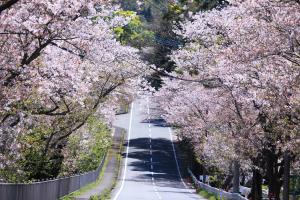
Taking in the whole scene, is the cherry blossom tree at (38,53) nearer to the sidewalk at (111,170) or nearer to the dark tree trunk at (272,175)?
the dark tree trunk at (272,175)

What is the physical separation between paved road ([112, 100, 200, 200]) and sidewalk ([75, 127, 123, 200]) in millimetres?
926

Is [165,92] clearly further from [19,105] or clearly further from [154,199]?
[19,105]

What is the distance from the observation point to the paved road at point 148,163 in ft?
147

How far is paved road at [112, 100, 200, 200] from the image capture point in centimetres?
4484

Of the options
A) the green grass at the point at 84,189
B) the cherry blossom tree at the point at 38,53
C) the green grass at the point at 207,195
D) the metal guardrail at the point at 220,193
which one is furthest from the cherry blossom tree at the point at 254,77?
the green grass at the point at 84,189

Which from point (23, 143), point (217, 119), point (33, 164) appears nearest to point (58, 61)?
point (23, 143)

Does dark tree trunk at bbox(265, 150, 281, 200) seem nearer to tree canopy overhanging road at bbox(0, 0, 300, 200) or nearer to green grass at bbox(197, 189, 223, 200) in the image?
tree canopy overhanging road at bbox(0, 0, 300, 200)

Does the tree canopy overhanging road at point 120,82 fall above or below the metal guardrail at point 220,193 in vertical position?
above

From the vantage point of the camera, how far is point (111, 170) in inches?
2516

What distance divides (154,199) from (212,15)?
1320 centimetres

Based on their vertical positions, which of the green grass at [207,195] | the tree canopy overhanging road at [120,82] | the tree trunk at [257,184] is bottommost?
the green grass at [207,195]

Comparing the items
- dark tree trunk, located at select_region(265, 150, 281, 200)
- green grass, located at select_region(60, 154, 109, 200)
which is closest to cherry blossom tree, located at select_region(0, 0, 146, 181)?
dark tree trunk, located at select_region(265, 150, 281, 200)

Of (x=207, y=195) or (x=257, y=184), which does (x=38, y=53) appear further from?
(x=207, y=195)

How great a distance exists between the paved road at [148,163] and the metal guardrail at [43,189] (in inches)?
111
